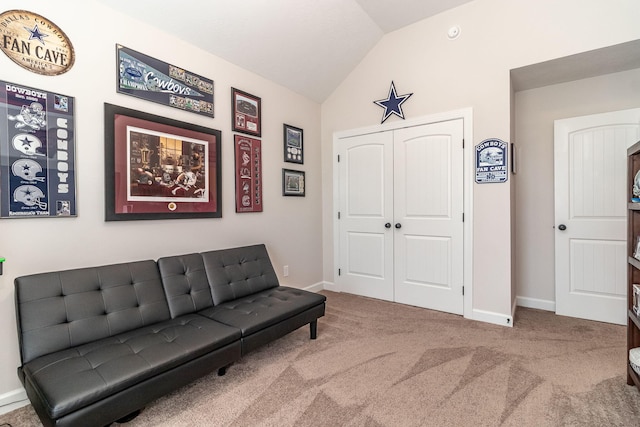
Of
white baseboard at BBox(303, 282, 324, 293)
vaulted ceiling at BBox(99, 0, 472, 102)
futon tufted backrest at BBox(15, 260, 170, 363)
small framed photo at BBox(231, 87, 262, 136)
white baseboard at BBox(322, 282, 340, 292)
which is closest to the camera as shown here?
futon tufted backrest at BBox(15, 260, 170, 363)

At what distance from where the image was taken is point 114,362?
4.94 ft

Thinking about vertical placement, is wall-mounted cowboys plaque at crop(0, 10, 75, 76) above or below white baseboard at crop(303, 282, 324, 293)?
above

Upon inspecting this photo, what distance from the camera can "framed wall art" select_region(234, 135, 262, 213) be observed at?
3.09 metres

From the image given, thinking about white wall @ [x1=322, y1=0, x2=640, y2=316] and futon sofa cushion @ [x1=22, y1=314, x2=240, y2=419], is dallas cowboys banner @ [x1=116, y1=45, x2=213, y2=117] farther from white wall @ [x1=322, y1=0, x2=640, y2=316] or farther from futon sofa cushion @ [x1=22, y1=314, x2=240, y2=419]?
white wall @ [x1=322, y1=0, x2=640, y2=316]

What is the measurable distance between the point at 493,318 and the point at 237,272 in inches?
98.2

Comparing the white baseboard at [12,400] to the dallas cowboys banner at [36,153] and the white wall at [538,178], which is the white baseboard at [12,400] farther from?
the white wall at [538,178]

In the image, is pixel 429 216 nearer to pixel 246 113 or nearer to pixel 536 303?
pixel 536 303

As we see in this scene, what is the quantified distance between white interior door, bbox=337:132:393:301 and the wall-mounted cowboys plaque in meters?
2.83

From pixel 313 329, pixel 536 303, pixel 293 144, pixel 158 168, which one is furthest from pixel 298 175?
pixel 536 303

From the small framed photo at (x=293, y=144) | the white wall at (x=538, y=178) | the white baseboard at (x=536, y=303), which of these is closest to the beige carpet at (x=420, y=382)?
the white baseboard at (x=536, y=303)

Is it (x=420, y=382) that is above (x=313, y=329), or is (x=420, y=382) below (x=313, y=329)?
below

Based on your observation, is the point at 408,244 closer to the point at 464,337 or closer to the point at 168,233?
the point at 464,337

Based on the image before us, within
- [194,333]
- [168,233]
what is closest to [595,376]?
[194,333]

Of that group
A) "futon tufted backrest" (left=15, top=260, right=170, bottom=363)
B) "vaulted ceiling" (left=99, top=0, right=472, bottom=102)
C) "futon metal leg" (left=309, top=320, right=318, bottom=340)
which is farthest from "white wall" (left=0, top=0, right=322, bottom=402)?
"futon metal leg" (left=309, top=320, right=318, bottom=340)
